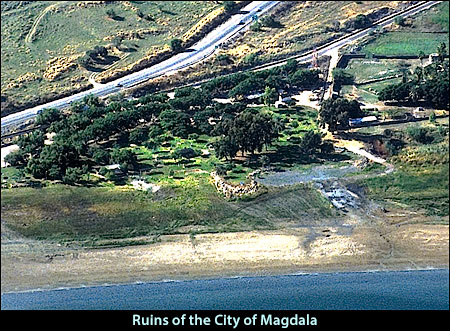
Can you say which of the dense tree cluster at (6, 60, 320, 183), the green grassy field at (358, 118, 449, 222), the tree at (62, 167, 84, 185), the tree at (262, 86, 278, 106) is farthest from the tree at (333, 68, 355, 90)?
the tree at (62, 167, 84, 185)

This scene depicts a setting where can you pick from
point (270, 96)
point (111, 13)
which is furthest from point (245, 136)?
point (111, 13)

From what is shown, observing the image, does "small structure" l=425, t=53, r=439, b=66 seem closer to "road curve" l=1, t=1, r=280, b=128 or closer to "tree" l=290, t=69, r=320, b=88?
"tree" l=290, t=69, r=320, b=88

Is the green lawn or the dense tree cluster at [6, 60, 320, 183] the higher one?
the green lawn

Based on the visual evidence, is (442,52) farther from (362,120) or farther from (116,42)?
(116,42)

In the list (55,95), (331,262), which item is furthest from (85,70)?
(331,262)

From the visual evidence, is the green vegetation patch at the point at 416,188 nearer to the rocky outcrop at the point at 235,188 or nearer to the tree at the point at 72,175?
the rocky outcrop at the point at 235,188

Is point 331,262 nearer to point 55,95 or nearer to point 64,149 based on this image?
point 64,149
